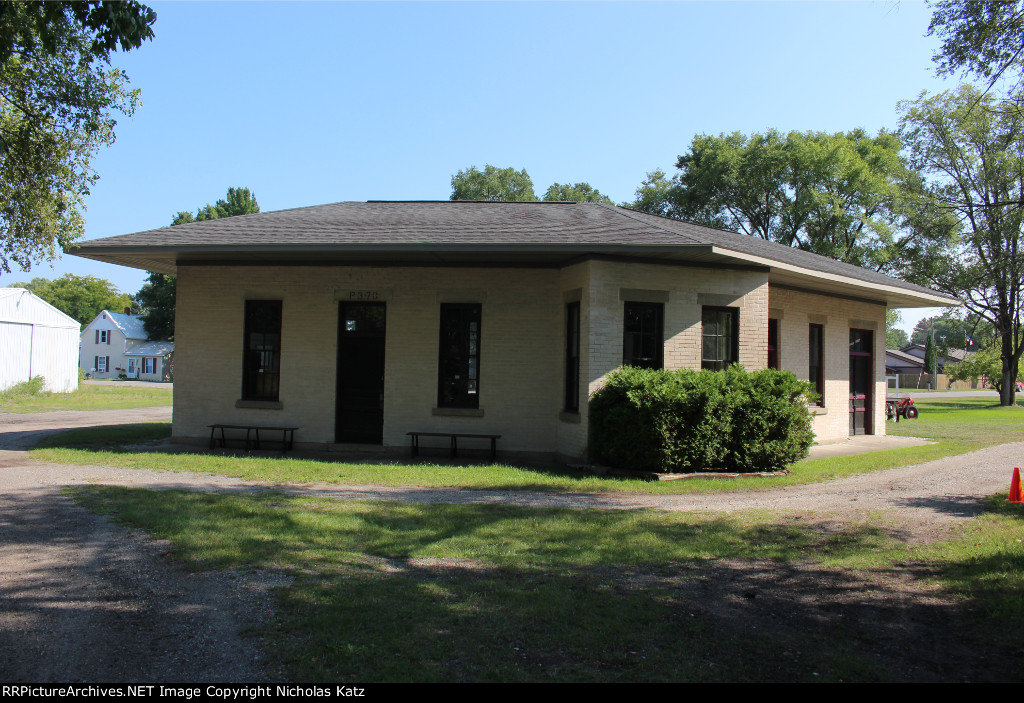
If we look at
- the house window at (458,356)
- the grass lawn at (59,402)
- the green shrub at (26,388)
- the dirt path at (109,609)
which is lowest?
the dirt path at (109,609)

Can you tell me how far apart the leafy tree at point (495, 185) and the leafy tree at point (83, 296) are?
69.4 m

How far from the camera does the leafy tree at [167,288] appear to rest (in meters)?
62.6

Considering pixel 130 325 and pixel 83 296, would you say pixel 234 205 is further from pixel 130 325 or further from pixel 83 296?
pixel 83 296

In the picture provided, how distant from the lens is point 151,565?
5.76m

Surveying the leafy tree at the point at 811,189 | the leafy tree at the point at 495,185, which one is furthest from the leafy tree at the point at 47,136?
the leafy tree at the point at 495,185

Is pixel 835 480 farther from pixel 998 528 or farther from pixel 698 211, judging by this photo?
pixel 698 211

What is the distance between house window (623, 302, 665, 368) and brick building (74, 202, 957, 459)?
1.1 inches

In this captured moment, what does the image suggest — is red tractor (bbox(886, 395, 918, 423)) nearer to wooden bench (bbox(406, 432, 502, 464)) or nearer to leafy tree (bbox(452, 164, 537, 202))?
wooden bench (bbox(406, 432, 502, 464))

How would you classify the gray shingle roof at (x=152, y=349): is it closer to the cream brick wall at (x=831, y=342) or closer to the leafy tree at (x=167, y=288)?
the leafy tree at (x=167, y=288)

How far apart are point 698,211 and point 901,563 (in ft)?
138

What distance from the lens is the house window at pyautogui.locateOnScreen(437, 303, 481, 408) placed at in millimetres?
13727

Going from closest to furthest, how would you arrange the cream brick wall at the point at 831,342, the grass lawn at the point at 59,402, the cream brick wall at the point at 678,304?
the cream brick wall at the point at 678,304 < the cream brick wall at the point at 831,342 < the grass lawn at the point at 59,402
